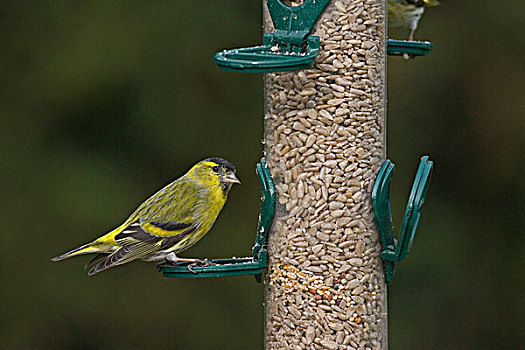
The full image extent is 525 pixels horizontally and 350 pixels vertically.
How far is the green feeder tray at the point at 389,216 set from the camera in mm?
3826

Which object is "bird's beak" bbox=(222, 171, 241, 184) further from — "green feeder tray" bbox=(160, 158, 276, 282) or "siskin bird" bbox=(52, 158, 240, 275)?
"green feeder tray" bbox=(160, 158, 276, 282)

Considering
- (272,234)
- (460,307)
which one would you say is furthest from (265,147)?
(460,307)

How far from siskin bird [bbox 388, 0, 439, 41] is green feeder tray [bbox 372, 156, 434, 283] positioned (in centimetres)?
163

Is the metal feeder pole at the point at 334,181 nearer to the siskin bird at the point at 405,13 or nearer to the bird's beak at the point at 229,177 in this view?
the bird's beak at the point at 229,177

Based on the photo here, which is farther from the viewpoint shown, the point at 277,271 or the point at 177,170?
the point at 177,170

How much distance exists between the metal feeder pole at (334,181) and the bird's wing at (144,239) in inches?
19.2

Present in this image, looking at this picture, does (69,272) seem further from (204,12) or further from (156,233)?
(156,233)

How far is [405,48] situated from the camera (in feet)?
13.8

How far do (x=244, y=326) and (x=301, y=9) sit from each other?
2.92m

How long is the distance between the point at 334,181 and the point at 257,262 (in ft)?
1.44

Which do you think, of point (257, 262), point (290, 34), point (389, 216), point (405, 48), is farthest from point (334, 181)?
point (405, 48)

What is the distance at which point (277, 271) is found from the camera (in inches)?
156

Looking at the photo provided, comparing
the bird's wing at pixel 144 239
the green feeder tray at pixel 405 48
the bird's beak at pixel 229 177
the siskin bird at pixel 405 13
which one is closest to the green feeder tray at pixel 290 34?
the green feeder tray at pixel 405 48

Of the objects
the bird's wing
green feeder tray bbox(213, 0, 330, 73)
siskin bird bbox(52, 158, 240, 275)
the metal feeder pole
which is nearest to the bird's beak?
siskin bird bbox(52, 158, 240, 275)
